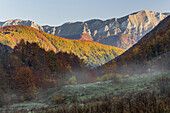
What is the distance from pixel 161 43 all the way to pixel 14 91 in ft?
204

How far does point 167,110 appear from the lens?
13.7 ft

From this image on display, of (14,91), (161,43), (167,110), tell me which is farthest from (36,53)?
(161,43)

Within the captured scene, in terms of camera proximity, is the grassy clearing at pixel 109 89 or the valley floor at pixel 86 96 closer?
the valley floor at pixel 86 96

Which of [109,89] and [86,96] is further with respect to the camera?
[109,89]

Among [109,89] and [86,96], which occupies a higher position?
[86,96]

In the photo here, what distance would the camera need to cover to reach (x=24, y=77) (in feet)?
99.8

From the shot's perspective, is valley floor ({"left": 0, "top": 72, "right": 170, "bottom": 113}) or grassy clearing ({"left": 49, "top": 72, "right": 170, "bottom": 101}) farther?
grassy clearing ({"left": 49, "top": 72, "right": 170, "bottom": 101})

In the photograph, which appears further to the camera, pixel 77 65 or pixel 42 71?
pixel 77 65

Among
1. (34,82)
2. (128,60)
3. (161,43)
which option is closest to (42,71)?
(34,82)

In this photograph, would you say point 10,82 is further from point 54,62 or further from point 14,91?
point 54,62

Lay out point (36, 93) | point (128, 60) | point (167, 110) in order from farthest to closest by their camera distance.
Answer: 1. point (128, 60)
2. point (36, 93)
3. point (167, 110)

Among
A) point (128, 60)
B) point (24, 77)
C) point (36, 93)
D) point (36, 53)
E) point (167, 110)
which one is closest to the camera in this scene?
point (167, 110)

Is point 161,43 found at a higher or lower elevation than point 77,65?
higher

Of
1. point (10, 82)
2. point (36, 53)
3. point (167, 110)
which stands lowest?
point (10, 82)
